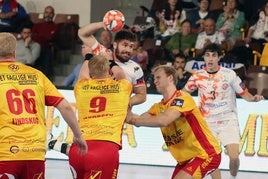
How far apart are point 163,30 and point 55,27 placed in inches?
81.7

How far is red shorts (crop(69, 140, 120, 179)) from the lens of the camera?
622cm

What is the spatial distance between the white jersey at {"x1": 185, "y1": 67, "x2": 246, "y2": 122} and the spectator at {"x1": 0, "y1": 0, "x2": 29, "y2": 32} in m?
6.87

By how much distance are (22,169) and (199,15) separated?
9.37 m

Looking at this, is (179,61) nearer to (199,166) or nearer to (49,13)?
(49,13)

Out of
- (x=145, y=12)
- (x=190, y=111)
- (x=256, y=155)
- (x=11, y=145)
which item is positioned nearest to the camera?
(x=11, y=145)

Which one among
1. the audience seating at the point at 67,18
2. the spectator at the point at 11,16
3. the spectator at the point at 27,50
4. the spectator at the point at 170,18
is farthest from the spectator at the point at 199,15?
the spectator at the point at 11,16

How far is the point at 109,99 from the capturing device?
21.1ft

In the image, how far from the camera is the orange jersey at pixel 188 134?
7.00 metres

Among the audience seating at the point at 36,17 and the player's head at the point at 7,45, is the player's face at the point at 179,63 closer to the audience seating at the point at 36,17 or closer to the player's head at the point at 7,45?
the audience seating at the point at 36,17

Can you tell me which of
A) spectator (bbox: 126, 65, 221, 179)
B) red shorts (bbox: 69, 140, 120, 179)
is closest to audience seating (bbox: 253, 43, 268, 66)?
spectator (bbox: 126, 65, 221, 179)

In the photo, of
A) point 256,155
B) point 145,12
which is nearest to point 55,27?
point 145,12

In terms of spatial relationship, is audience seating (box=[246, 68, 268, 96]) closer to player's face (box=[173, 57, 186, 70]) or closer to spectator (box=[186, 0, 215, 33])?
player's face (box=[173, 57, 186, 70])

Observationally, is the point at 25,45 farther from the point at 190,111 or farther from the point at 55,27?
the point at 190,111

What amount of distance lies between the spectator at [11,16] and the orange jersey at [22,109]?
9.97m
